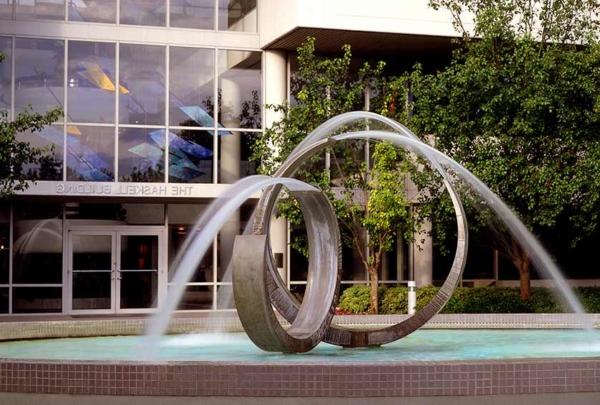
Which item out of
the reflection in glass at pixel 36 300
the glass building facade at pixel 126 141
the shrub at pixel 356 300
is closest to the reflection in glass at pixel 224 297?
the glass building facade at pixel 126 141

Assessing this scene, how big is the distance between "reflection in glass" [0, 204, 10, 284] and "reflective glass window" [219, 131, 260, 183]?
212 inches

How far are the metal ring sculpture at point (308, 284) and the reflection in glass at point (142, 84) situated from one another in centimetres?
1398

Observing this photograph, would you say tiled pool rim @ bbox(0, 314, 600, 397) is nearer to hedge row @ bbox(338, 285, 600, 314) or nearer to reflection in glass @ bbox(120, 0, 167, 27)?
Result: hedge row @ bbox(338, 285, 600, 314)

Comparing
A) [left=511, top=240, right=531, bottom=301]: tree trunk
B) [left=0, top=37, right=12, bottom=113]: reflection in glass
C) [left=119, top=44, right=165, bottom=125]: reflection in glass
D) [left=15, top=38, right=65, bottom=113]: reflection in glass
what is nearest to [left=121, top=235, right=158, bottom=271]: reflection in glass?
[left=119, top=44, right=165, bottom=125]: reflection in glass

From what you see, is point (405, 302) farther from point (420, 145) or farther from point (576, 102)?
point (420, 145)

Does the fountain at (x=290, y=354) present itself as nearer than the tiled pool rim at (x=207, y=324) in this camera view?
Yes

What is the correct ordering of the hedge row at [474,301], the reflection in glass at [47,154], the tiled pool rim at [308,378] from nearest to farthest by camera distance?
the tiled pool rim at [308,378], the hedge row at [474,301], the reflection in glass at [47,154]

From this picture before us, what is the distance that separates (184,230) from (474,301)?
26.3ft

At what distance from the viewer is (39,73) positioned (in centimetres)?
2730

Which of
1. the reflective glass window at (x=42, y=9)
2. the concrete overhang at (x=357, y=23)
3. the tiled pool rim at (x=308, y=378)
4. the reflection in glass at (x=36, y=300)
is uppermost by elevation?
the reflective glass window at (x=42, y=9)

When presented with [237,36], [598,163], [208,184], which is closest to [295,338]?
[598,163]

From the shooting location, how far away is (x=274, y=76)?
2852cm

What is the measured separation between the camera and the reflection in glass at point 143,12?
91.9ft

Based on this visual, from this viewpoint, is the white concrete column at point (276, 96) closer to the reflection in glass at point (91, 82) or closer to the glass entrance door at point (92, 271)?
the reflection in glass at point (91, 82)
